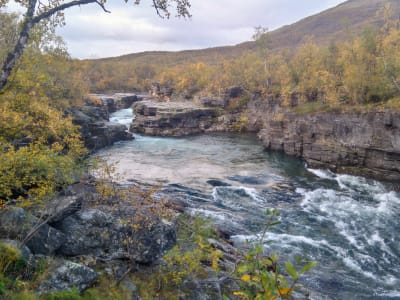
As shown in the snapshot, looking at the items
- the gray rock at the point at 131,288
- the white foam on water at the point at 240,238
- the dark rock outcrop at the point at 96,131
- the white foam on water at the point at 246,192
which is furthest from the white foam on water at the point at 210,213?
the dark rock outcrop at the point at 96,131

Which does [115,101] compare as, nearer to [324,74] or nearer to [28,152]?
[324,74]

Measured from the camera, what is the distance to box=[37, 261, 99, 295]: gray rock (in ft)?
28.6

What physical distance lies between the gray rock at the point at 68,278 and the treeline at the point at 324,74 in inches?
1295

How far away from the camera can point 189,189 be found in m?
28.5

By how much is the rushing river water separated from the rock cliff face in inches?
70.3

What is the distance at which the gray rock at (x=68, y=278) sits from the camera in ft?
28.6

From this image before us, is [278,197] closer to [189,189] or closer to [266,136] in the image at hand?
[189,189]

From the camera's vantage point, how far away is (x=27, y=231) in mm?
10383

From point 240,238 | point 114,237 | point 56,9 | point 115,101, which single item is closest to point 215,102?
point 115,101

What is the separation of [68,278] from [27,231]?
2.40m

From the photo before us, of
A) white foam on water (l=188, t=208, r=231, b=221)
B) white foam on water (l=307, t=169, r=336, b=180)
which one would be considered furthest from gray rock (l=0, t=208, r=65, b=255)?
white foam on water (l=307, t=169, r=336, b=180)

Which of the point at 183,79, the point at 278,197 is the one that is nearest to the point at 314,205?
the point at 278,197

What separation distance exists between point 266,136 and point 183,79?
51837 mm

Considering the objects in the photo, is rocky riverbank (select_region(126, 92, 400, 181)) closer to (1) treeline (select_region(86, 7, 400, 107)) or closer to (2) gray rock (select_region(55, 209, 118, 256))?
(1) treeline (select_region(86, 7, 400, 107))
